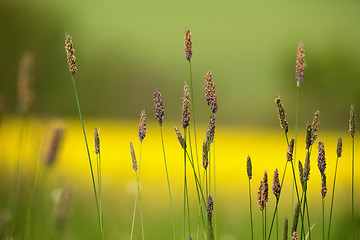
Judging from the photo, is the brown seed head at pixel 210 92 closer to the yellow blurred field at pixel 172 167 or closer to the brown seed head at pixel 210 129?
the brown seed head at pixel 210 129

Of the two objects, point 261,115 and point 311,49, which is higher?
point 311,49

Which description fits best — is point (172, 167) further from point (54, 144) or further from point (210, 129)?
point (210, 129)

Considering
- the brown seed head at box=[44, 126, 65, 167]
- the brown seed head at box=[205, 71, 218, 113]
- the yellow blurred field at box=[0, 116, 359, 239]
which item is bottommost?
the yellow blurred field at box=[0, 116, 359, 239]

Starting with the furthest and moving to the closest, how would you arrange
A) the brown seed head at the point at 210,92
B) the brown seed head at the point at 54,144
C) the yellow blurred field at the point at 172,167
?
the yellow blurred field at the point at 172,167, the brown seed head at the point at 54,144, the brown seed head at the point at 210,92

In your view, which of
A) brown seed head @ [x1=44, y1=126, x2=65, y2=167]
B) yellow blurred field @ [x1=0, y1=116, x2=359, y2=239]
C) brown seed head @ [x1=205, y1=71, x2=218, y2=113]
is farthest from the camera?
yellow blurred field @ [x1=0, y1=116, x2=359, y2=239]

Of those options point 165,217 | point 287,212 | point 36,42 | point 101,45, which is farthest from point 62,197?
point 101,45

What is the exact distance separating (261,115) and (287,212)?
6544 mm

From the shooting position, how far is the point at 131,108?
1259 centimetres

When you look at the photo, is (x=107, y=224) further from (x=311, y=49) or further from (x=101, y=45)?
(x=311, y=49)

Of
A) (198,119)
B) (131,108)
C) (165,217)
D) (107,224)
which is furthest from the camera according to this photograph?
(131,108)

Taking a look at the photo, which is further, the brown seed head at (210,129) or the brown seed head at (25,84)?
the brown seed head at (25,84)

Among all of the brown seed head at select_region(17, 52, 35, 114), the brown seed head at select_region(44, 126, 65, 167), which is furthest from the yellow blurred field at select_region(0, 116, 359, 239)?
the brown seed head at select_region(44, 126, 65, 167)

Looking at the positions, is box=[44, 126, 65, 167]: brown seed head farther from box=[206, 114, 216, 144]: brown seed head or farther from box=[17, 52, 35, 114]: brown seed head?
box=[206, 114, 216, 144]: brown seed head

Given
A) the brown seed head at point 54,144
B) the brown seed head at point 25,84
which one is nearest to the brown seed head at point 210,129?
the brown seed head at point 54,144
